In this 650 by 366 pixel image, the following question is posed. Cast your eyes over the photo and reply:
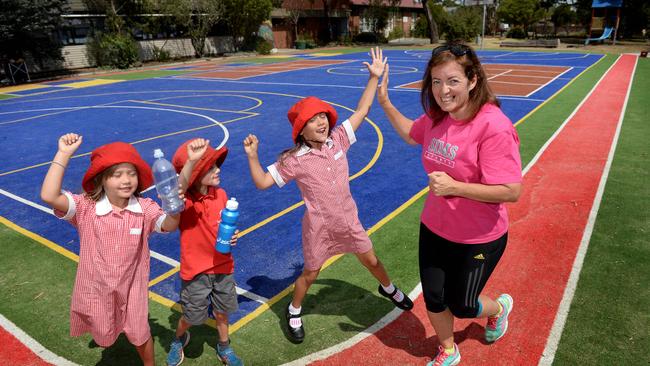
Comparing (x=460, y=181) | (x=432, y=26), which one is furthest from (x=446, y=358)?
(x=432, y=26)

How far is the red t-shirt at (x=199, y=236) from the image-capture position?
357 cm

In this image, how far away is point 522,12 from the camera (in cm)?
5588

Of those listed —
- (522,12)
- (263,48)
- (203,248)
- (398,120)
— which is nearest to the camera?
(203,248)

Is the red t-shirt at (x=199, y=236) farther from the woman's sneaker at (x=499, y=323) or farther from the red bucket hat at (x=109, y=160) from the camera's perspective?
the woman's sneaker at (x=499, y=323)

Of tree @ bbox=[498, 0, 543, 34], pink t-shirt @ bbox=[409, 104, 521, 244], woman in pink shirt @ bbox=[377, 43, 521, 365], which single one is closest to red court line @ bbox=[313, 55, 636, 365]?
woman in pink shirt @ bbox=[377, 43, 521, 365]

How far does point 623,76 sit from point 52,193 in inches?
1000

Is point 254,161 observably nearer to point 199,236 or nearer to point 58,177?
point 199,236

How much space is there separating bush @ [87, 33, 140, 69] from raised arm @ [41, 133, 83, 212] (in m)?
35.9

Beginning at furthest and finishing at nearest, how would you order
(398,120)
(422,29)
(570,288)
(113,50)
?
(422,29) < (113,50) < (570,288) < (398,120)

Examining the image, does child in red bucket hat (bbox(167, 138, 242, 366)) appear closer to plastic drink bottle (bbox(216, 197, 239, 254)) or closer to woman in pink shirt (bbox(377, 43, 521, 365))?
plastic drink bottle (bbox(216, 197, 239, 254))

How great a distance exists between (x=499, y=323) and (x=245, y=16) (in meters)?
44.4

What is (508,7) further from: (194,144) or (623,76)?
(194,144)

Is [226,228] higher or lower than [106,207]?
lower

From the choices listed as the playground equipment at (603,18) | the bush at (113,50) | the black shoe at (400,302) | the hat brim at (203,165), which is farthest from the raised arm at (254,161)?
the playground equipment at (603,18)
